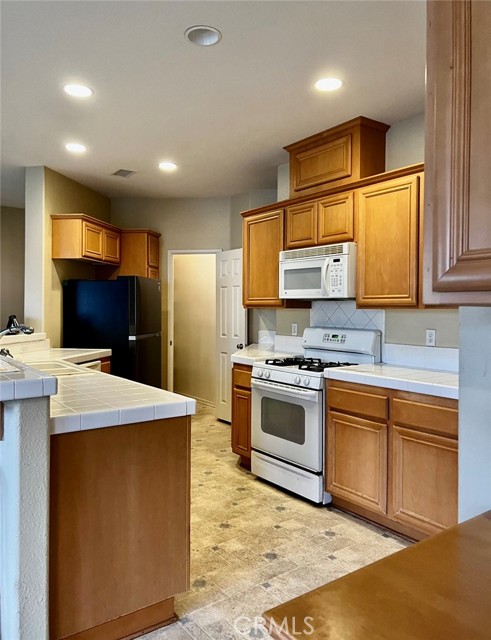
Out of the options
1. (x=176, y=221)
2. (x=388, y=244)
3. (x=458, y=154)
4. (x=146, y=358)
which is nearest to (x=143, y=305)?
(x=146, y=358)

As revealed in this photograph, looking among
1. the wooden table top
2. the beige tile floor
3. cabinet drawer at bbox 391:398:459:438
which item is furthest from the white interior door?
the wooden table top

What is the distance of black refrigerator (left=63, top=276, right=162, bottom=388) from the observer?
4605mm

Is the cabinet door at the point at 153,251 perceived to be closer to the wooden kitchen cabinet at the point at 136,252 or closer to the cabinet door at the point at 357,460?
the wooden kitchen cabinet at the point at 136,252

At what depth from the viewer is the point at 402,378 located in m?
2.61

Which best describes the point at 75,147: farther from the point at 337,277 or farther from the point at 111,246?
the point at 337,277

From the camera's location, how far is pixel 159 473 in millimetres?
1901

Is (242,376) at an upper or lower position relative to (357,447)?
upper

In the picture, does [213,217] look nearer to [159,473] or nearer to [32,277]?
[32,277]

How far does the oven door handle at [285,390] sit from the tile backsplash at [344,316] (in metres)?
0.74

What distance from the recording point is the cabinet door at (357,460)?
269cm

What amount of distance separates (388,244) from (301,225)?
33.4 inches

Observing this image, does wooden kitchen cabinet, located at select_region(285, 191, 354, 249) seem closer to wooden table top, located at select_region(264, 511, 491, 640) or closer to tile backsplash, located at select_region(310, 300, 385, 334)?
tile backsplash, located at select_region(310, 300, 385, 334)

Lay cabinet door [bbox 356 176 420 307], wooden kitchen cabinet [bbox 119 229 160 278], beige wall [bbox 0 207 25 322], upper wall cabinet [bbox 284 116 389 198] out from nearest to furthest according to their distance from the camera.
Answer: cabinet door [bbox 356 176 420 307], upper wall cabinet [bbox 284 116 389 198], wooden kitchen cabinet [bbox 119 229 160 278], beige wall [bbox 0 207 25 322]

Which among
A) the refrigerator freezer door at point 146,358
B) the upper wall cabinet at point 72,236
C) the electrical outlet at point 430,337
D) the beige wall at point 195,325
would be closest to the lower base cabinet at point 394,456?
the electrical outlet at point 430,337
